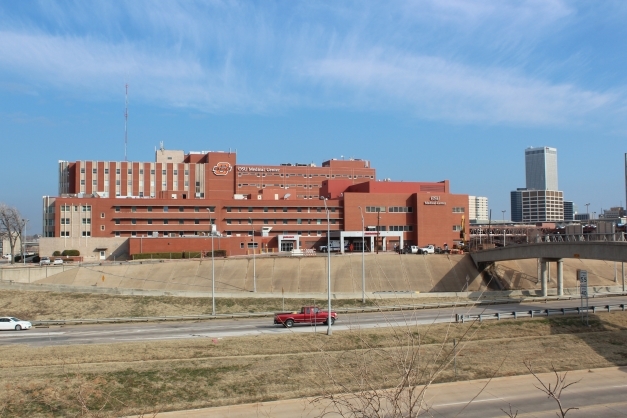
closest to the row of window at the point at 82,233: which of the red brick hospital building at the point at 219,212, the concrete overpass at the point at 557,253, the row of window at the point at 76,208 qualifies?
the red brick hospital building at the point at 219,212

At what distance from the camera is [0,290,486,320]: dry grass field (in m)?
54.6

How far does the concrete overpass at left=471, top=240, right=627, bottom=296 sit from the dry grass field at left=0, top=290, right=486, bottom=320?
13142 mm

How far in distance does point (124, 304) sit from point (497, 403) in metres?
43.8

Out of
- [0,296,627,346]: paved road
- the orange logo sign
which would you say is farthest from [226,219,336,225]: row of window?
[0,296,627,346]: paved road

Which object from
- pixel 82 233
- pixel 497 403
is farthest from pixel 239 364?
pixel 82 233

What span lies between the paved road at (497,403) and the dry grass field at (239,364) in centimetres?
108

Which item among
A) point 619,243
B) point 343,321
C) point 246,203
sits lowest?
point 343,321

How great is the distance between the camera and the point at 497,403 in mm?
23203

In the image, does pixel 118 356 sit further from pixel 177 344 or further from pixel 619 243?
pixel 619 243

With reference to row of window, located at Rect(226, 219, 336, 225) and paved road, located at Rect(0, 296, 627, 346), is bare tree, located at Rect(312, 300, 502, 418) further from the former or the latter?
row of window, located at Rect(226, 219, 336, 225)

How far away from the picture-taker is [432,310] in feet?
174

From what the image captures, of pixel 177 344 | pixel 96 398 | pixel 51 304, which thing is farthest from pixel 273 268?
pixel 96 398

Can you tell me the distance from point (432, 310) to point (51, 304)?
3791cm

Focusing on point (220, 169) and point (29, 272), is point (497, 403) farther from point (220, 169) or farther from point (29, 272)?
point (220, 169)
